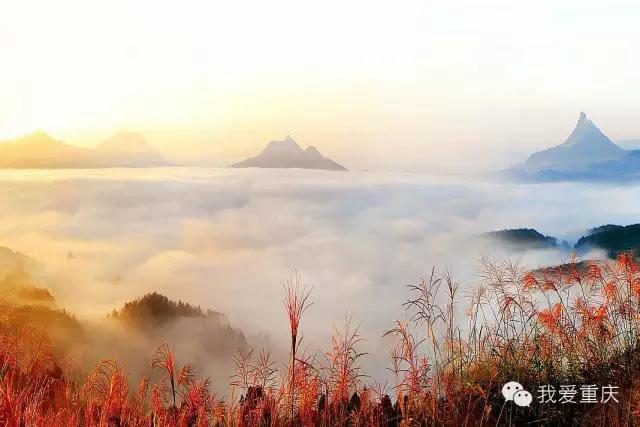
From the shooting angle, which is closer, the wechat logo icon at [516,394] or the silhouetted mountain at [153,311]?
the wechat logo icon at [516,394]

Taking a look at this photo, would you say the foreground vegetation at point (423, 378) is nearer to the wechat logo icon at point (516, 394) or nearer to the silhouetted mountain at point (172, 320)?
the wechat logo icon at point (516, 394)

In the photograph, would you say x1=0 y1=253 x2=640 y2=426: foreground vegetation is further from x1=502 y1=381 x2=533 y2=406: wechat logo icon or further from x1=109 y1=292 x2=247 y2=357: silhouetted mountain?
x1=109 y1=292 x2=247 y2=357: silhouetted mountain

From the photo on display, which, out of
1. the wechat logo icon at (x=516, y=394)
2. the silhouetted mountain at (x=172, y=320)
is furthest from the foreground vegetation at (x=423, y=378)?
the silhouetted mountain at (x=172, y=320)

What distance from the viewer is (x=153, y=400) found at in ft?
13.6

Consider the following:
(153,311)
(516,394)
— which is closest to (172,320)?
(153,311)

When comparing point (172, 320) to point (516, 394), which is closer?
point (516, 394)

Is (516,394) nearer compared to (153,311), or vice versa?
(516,394)

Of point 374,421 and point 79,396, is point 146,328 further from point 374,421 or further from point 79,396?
point 374,421

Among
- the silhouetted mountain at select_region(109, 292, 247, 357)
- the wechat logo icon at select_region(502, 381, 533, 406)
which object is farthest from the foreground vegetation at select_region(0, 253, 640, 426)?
the silhouetted mountain at select_region(109, 292, 247, 357)

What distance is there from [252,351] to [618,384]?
287 centimetres

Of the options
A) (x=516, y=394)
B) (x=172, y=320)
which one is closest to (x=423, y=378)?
(x=516, y=394)

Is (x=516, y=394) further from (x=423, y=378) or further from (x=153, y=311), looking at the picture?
(x=153, y=311)

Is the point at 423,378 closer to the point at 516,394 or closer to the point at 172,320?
the point at 516,394

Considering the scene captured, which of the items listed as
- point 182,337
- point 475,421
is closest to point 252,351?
point 475,421
